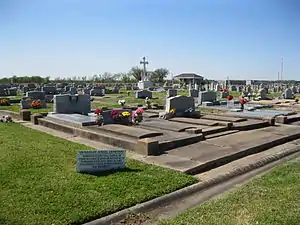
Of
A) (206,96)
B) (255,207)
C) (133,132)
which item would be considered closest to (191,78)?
(206,96)

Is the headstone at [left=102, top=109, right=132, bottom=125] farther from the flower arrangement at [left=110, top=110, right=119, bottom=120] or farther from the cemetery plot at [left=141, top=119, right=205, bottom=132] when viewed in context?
the cemetery plot at [left=141, top=119, right=205, bottom=132]

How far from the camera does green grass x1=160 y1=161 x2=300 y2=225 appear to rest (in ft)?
13.3

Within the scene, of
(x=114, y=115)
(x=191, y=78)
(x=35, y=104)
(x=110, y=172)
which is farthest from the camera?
(x=191, y=78)

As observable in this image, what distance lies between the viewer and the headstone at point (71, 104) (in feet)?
43.4

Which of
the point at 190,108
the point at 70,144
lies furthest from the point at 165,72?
the point at 70,144

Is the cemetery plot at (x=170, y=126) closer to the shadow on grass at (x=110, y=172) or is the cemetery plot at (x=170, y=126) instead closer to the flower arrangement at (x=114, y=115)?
the flower arrangement at (x=114, y=115)

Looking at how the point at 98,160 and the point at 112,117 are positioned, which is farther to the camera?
the point at 112,117

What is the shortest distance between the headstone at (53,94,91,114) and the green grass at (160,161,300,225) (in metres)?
9.72

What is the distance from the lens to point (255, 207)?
4.48 metres

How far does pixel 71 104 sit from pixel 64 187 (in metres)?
8.96

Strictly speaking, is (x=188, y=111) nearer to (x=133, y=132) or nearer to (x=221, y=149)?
(x=133, y=132)

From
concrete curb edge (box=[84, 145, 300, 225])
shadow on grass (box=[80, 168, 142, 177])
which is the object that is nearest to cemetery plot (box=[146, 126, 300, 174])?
concrete curb edge (box=[84, 145, 300, 225])

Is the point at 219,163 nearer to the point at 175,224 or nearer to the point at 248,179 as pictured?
the point at 248,179

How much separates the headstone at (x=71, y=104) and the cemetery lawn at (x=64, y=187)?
5.98m
